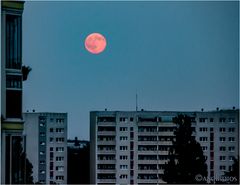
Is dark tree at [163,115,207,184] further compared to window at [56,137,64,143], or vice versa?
window at [56,137,64,143]

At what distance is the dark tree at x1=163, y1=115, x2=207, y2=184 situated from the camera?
427 centimetres

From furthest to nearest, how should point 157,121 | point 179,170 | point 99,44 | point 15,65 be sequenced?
1. point 157,121
2. point 99,44
3. point 179,170
4. point 15,65

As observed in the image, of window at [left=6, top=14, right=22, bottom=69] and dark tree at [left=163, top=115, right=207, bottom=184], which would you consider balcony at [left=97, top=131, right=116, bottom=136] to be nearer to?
dark tree at [left=163, top=115, right=207, bottom=184]

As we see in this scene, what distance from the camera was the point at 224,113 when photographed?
14703 millimetres

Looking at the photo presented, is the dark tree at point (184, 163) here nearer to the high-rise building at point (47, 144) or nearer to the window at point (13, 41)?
the window at point (13, 41)

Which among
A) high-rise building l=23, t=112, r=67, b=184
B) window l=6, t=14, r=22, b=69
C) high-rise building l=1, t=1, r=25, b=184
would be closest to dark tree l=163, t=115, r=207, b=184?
high-rise building l=1, t=1, r=25, b=184

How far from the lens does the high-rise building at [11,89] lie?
283 cm

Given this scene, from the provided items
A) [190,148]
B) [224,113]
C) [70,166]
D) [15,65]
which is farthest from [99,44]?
[224,113]

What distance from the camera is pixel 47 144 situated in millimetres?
13617

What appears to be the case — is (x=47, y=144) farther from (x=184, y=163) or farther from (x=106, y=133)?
(x=184, y=163)

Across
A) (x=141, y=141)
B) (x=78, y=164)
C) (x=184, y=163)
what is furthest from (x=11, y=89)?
(x=141, y=141)

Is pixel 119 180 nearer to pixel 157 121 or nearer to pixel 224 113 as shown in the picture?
pixel 157 121

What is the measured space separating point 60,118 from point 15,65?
1060cm

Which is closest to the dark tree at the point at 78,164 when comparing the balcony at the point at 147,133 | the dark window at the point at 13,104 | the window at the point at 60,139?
the window at the point at 60,139
